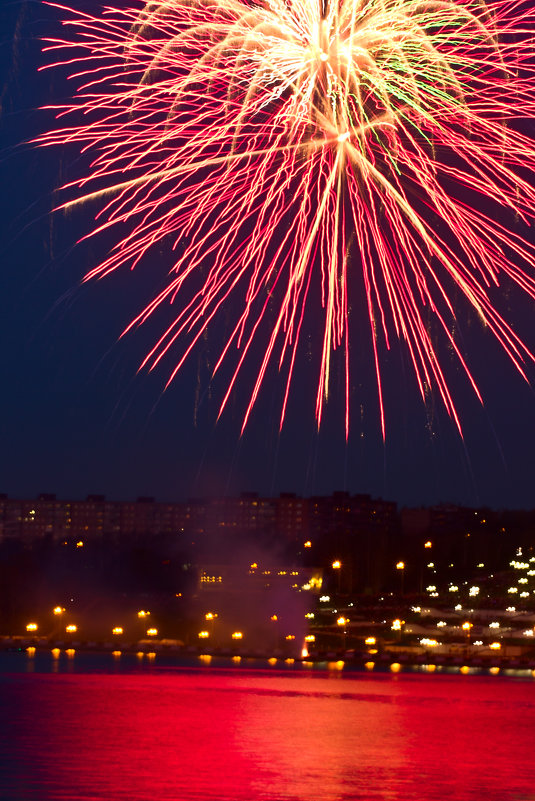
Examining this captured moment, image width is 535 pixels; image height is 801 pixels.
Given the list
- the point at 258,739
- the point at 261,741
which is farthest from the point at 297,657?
the point at 261,741

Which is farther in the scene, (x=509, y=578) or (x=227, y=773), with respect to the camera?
(x=509, y=578)

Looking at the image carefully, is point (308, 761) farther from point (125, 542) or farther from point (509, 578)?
point (125, 542)

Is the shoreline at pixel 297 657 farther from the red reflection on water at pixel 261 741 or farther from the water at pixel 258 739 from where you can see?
the red reflection on water at pixel 261 741

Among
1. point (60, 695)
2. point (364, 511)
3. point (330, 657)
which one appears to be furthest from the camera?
point (364, 511)

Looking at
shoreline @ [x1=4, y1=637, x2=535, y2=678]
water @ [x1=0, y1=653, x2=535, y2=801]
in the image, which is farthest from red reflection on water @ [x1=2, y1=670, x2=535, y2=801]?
shoreline @ [x1=4, y1=637, x2=535, y2=678]

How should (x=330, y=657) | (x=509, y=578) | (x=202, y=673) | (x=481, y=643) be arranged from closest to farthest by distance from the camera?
(x=202, y=673)
(x=330, y=657)
(x=481, y=643)
(x=509, y=578)

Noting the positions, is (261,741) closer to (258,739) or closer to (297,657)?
(258,739)

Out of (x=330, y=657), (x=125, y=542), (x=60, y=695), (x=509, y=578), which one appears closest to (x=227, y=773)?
(x=60, y=695)
